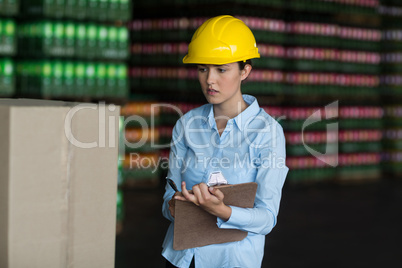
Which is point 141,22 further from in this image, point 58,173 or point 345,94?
point 58,173

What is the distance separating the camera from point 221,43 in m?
2.06

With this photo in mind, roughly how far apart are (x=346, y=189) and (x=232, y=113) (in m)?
7.15

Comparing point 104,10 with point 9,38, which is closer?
point 9,38

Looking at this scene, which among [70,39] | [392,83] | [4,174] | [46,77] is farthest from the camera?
[392,83]

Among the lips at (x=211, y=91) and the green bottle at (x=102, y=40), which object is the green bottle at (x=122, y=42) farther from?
the lips at (x=211, y=91)

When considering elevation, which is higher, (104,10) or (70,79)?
(104,10)

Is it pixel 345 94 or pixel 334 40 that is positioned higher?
pixel 334 40

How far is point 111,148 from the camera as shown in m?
1.62

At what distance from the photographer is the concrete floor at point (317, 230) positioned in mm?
5242

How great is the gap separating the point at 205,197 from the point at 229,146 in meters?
0.39

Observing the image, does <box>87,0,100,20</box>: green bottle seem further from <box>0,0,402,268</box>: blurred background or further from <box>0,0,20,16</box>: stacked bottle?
<box>0,0,20,16</box>: stacked bottle

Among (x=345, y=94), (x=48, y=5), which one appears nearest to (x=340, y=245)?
(x=48, y=5)

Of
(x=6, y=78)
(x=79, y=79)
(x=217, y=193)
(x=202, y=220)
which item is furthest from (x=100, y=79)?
(x=217, y=193)

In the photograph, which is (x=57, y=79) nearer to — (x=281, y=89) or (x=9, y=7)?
(x=9, y=7)
